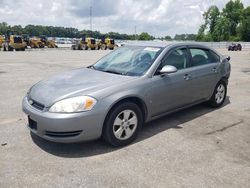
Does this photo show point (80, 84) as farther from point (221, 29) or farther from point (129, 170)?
point (221, 29)

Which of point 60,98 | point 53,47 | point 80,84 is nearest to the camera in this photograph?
point 60,98

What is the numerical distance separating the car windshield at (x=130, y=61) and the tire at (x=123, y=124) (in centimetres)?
64

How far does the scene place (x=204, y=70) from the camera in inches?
213

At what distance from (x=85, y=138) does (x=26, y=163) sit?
0.79m

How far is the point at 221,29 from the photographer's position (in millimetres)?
87625

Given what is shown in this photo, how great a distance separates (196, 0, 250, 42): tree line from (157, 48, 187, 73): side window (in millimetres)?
84637

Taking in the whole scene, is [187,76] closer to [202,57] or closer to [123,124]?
[202,57]

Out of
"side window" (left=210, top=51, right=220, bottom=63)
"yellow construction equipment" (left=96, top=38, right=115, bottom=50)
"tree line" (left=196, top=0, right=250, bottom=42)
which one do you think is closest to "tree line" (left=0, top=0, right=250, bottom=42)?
"tree line" (left=196, top=0, right=250, bottom=42)

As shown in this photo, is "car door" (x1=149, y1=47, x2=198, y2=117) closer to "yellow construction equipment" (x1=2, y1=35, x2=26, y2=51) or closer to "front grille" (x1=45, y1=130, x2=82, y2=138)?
"front grille" (x1=45, y1=130, x2=82, y2=138)

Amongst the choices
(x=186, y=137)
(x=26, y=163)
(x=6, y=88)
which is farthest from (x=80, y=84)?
(x=6, y=88)

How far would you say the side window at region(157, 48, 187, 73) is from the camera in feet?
15.1

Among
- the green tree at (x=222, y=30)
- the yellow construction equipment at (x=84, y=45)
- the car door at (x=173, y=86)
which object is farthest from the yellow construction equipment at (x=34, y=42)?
the green tree at (x=222, y=30)

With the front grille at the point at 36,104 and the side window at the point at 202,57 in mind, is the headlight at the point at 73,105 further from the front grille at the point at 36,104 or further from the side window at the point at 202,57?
the side window at the point at 202,57

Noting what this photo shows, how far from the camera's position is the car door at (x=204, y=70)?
527cm
